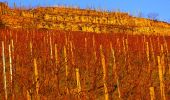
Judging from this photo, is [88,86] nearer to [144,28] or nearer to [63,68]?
[63,68]

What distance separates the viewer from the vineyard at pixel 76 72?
35.2 feet

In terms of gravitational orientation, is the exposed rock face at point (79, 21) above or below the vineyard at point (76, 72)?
above

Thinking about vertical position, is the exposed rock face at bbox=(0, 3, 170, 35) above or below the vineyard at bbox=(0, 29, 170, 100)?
above

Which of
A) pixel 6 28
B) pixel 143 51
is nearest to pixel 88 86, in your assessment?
pixel 143 51

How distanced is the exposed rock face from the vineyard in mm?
3294

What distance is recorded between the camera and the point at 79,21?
2533 centimetres

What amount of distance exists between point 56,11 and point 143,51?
9.15 meters

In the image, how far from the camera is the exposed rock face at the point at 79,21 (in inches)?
872

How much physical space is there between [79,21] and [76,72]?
51.8 ft

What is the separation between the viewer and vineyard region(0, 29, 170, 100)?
35.2 feet

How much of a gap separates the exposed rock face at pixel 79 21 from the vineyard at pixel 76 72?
329 cm

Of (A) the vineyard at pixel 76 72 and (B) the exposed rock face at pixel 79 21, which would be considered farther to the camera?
(B) the exposed rock face at pixel 79 21

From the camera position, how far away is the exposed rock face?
22141 millimetres

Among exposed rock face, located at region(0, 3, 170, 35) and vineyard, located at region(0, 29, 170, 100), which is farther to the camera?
exposed rock face, located at region(0, 3, 170, 35)
